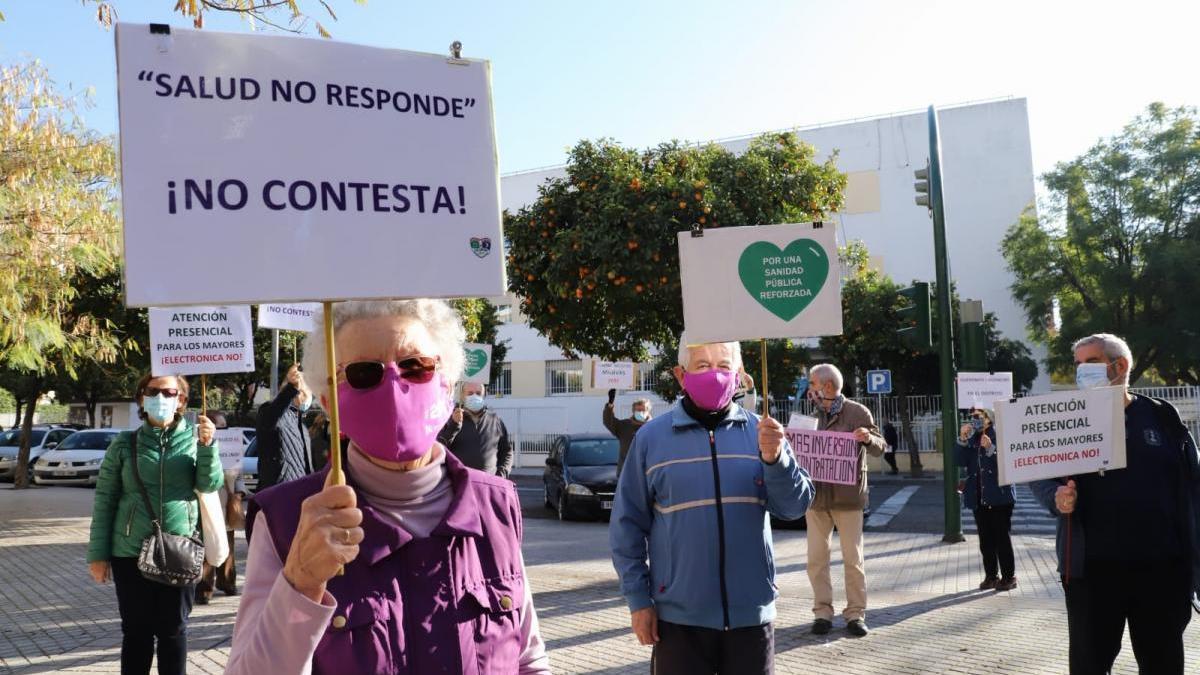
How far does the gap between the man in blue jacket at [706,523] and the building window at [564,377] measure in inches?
1296

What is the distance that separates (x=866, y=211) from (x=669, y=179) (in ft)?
78.1

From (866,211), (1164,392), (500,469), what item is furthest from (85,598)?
(866,211)

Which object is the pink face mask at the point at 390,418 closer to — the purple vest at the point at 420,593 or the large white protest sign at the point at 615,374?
the purple vest at the point at 420,593

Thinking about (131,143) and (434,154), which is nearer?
(131,143)

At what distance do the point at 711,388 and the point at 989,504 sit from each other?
6.19 metres

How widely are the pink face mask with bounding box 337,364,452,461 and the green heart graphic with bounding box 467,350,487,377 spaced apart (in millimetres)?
9177

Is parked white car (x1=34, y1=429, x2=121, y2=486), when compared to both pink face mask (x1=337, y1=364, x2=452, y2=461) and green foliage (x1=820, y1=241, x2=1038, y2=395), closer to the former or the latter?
green foliage (x1=820, y1=241, x2=1038, y2=395)

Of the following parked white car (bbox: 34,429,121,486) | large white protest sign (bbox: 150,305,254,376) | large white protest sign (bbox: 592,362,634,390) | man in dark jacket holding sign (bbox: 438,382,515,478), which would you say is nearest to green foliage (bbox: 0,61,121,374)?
large white protest sign (bbox: 150,305,254,376)

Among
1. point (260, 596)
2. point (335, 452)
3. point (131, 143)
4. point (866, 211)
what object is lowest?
point (260, 596)

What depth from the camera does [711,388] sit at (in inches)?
153

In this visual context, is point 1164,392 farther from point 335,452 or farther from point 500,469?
point 335,452

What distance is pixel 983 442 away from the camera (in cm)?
913

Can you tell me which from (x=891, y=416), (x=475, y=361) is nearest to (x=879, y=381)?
(x=891, y=416)

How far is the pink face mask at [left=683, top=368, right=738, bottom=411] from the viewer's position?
3.89 m
